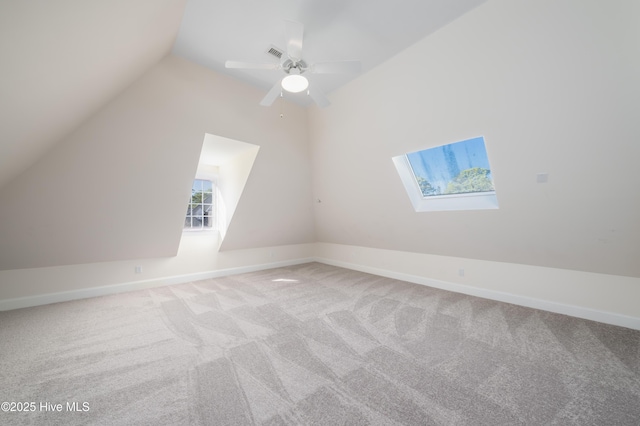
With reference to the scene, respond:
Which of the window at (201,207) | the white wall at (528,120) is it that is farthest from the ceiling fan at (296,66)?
the window at (201,207)

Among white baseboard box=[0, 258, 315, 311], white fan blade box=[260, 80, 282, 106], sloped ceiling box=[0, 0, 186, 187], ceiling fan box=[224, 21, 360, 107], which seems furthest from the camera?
white baseboard box=[0, 258, 315, 311]

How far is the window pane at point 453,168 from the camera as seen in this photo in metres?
3.45

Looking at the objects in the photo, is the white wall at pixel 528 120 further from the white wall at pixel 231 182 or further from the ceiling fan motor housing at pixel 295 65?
the white wall at pixel 231 182

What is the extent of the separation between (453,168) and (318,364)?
135 inches

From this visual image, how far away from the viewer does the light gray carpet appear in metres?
1.54

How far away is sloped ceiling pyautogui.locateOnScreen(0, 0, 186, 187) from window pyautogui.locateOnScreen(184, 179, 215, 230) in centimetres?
276

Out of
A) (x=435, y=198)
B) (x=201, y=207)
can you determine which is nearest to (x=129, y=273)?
(x=201, y=207)

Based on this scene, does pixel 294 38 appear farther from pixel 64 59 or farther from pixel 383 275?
pixel 383 275

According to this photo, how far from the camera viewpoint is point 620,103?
6.53ft

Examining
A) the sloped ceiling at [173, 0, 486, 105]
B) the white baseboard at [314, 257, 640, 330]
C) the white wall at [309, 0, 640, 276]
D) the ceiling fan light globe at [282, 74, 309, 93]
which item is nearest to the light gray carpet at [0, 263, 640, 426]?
the white baseboard at [314, 257, 640, 330]

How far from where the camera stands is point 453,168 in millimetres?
3775

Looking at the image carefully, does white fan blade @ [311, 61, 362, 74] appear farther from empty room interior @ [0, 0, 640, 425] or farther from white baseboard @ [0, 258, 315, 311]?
white baseboard @ [0, 258, 315, 311]

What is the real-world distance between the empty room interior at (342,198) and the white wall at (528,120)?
0.06ft

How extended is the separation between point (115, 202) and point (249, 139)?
7.32 feet
